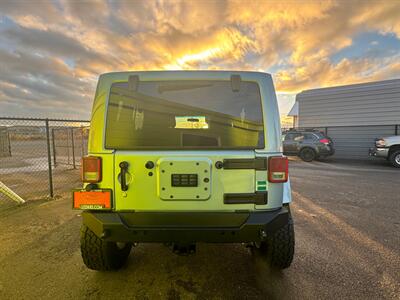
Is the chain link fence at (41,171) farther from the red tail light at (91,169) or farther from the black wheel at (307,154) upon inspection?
the black wheel at (307,154)

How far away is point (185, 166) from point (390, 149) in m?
11.4

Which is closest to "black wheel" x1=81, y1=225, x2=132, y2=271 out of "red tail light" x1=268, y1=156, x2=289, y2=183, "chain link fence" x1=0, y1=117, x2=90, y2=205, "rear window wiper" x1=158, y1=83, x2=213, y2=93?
"rear window wiper" x1=158, y1=83, x2=213, y2=93

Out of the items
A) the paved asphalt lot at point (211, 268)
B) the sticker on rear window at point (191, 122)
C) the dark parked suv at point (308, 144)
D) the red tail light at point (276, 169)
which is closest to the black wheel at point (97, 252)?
the paved asphalt lot at point (211, 268)

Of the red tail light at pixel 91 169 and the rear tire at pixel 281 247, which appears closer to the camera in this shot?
the red tail light at pixel 91 169

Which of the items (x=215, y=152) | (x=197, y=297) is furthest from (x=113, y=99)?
(x=197, y=297)

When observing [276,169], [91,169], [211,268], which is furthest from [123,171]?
[211,268]

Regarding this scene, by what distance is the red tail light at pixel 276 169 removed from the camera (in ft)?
5.97

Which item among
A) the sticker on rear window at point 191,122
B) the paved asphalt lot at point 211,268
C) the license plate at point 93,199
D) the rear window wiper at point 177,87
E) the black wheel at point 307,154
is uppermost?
the rear window wiper at point 177,87

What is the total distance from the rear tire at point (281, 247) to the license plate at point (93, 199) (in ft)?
5.05

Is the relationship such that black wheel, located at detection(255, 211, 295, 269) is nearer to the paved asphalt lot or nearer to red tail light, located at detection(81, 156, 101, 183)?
the paved asphalt lot

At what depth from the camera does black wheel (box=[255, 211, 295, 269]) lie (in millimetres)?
2107

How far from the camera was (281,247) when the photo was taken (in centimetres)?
212

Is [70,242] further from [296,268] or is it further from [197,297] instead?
[296,268]

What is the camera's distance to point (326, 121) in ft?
45.7
